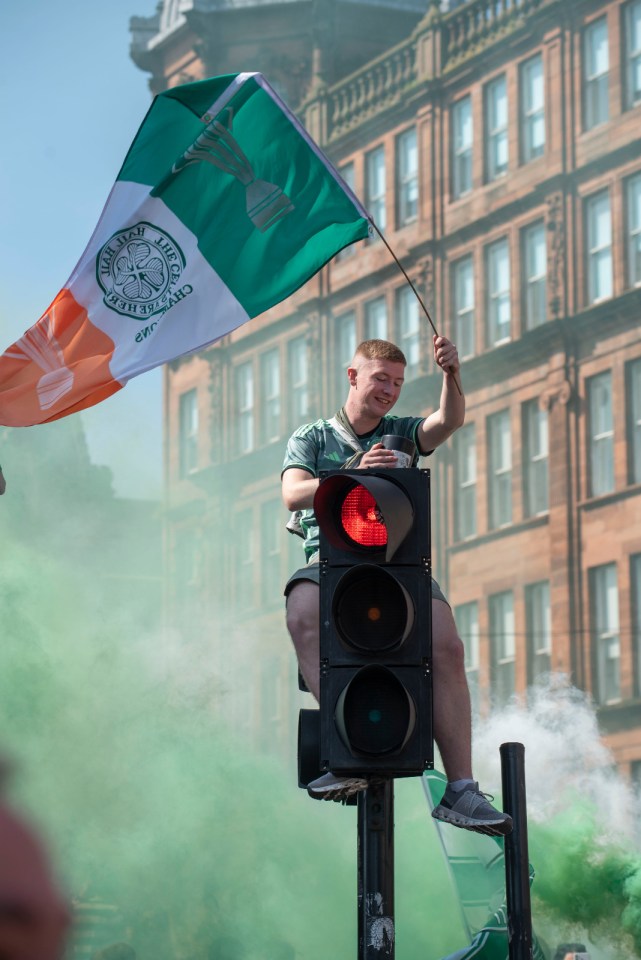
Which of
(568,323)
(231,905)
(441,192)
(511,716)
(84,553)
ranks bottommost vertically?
(231,905)

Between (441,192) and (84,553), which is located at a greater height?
(441,192)

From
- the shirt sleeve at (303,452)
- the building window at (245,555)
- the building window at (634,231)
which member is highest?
the building window at (634,231)

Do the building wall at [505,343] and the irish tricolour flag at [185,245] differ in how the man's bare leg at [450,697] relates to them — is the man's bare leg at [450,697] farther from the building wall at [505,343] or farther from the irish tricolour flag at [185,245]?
the building wall at [505,343]

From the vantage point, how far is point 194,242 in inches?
313

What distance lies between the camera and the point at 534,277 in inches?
1390

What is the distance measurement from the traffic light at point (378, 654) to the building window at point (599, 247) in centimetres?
2970

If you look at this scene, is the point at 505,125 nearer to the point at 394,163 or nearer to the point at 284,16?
the point at 394,163

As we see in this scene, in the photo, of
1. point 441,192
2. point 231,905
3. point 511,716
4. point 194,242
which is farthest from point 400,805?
point 441,192

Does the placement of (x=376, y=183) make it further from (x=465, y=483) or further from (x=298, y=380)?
(x=465, y=483)

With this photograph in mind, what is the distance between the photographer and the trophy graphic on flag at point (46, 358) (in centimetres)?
755

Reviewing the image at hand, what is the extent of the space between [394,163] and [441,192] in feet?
6.18

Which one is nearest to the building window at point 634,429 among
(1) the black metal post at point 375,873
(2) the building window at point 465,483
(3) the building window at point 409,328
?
(2) the building window at point 465,483

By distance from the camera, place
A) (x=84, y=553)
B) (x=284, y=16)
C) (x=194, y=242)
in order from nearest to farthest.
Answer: (x=194, y=242), (x=84, y=553), (x=284, y=16)

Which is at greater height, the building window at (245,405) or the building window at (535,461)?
the building window at (245,405)
